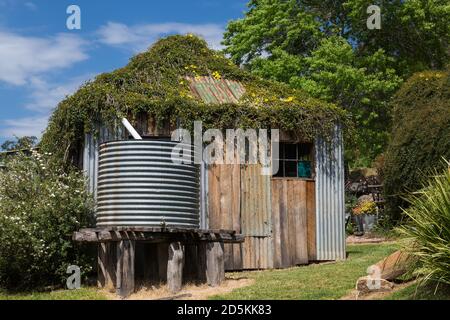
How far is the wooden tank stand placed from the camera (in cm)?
1243

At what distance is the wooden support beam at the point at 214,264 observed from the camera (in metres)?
13.1

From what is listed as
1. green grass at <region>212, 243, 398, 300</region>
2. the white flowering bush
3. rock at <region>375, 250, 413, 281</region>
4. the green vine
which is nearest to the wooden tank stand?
the white flowering bush

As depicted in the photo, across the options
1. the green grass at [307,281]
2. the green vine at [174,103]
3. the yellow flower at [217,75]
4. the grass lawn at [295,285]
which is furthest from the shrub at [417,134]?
the yellow flower at [217,75]

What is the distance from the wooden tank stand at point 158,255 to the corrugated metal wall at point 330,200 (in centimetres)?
345

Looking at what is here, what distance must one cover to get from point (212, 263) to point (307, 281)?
6.05 ft

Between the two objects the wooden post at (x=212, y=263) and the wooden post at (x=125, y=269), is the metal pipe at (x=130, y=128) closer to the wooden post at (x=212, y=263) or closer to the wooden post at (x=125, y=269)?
the wooden post at (x=125, y=269)

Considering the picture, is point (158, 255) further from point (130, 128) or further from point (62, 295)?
point (130, 128)

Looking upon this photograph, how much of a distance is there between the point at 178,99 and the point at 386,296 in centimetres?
726

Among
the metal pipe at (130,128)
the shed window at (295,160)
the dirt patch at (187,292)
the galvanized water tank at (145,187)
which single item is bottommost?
the dirt patch at (187,292)

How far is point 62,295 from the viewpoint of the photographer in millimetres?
12664

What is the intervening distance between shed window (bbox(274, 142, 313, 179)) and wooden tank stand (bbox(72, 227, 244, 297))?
3232 mm

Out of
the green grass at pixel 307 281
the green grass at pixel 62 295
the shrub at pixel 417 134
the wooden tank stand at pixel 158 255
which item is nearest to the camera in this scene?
the green grass at pixel 307 281

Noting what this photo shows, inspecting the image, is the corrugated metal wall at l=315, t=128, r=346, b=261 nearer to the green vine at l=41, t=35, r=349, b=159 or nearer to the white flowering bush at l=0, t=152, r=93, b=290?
the green vine at l=41, t=35, r=349, b=159
